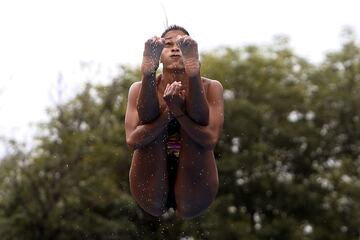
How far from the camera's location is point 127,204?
2314cm

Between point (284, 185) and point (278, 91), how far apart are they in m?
3.31

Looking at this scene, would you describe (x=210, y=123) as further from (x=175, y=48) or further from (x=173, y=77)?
(x=175, y=48)

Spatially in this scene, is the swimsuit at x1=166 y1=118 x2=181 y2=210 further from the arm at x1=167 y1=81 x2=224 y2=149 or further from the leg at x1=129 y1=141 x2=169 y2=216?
the arm at x1=167 y1=81 x2=224 y2=149

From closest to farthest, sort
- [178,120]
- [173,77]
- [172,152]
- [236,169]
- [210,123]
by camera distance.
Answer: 1. [178,120]
2. [210,123]
3. [173,77]
4. [172,152]
5. [236,169]

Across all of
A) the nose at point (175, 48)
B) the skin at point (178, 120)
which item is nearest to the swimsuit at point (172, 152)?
the skin at point (178, 120)

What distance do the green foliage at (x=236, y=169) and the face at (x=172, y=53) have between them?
16.5m

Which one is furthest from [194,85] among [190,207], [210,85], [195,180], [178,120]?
[190,207]

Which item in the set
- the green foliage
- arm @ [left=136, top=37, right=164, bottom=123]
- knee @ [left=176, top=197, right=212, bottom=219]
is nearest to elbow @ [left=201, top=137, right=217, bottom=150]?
arm @ [left=136, top=37, right=164, bottom=123]

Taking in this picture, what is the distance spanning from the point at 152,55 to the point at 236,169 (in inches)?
699

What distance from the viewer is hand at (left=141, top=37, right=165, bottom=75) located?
19.9 ft

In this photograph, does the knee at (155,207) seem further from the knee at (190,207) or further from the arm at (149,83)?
the arm at (149,83)

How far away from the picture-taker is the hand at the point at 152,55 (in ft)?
19.9

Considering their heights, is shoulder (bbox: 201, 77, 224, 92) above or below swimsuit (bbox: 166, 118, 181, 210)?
above

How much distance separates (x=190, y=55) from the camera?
6.05 metres
